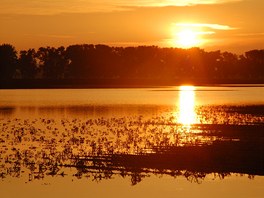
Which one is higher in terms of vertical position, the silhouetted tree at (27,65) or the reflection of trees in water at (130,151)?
the silhouetted tree at (27,65)

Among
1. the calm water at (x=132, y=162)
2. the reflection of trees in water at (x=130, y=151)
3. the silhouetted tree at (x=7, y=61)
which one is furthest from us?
the silhouetted tree at (x=7, y=61)

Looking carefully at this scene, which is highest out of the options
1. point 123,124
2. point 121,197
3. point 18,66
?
point 18,66

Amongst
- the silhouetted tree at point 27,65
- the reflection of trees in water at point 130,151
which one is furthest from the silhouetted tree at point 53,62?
the reflection of trees in water at point 130,151

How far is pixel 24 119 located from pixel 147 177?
29.9 meters

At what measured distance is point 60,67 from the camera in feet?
639

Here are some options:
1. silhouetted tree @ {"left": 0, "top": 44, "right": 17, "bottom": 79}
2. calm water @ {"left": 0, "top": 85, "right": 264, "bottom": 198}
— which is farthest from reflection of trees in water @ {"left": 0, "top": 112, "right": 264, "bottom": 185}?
silhouetted tree @ {"left": 0, "top": 44, "right": 17, "bottom": 79}

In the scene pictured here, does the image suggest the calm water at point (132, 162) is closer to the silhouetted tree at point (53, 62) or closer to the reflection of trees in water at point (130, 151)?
the reflection of trees in water at point (130, 151)

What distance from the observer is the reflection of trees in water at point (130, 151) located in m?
24.2

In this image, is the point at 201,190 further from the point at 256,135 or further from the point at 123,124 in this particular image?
the point at 123,124

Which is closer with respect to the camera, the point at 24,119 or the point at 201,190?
the point at 201,190

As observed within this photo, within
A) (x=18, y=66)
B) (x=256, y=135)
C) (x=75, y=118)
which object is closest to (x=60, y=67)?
(x=18, y=66)

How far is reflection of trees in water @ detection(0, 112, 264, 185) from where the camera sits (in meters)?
24.2

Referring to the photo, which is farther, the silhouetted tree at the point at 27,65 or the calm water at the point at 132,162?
the silhouetted tree at the point at 27,65

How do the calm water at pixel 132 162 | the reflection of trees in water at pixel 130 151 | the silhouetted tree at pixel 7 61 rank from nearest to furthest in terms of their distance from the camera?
the calm water at pixel 132 162 → the reflection of trees in water at pixel 130 151 → the silhouetted tree at pixel 7 61
